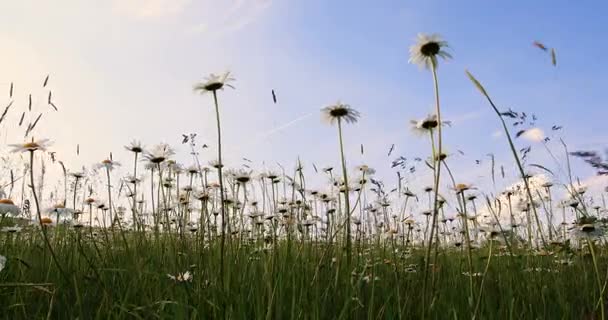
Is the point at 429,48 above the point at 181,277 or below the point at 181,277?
above

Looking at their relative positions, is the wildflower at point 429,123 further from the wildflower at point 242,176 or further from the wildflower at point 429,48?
the wildflower at point 242,176

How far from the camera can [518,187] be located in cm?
549

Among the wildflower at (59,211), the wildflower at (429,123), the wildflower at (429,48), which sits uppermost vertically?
the wildflower at (429,48)

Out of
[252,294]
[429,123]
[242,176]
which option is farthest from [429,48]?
[242,176]

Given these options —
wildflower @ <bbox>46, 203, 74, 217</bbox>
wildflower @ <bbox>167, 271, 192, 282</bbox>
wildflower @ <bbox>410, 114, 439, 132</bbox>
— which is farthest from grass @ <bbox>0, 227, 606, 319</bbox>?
wildflower @ <bbox>410, 114, 439, 132</bbox>

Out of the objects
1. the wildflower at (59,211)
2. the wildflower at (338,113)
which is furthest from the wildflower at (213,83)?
the wildflower at (59,211)

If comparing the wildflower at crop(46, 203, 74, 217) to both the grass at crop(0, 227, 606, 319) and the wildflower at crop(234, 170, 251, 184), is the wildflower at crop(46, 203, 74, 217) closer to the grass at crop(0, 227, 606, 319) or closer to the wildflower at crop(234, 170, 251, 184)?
the grass at crop(0, 227, 606, 319)

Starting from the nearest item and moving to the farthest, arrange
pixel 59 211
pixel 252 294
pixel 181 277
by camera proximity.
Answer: pixel 181 277 < pixel 252 294 < pixel 59 211

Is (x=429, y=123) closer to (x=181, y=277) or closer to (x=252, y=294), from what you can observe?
(x=252, y=294)

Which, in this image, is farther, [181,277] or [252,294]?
[252,294]

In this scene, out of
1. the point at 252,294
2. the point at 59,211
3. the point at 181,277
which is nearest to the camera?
the point at 181,277

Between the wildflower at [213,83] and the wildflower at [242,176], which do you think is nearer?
the wildflower at [213,83]

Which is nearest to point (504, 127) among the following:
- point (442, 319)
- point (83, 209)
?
point (442, 319)

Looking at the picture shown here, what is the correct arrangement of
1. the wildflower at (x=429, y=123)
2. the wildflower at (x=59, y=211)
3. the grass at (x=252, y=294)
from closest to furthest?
the grass at (x=252, y=294) → the wildflower at (x=429, y=123) → the wildflower at (x=59, y=211)
